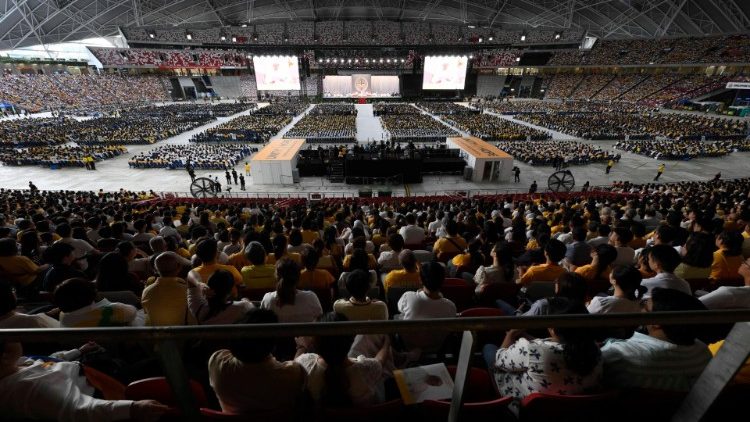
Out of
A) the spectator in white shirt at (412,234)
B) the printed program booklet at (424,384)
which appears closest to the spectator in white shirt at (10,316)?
the printed program booklet at (424,384)

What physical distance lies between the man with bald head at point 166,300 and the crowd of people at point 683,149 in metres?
33.2

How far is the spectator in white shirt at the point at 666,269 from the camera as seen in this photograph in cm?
366

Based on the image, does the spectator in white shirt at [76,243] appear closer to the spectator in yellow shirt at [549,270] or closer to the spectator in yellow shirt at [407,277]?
the spectator in yellow shirt at [407,277]

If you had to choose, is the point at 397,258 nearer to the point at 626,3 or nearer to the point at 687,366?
the point at 687,366

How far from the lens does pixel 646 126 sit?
3391 centimetres

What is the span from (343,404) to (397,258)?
3.54m

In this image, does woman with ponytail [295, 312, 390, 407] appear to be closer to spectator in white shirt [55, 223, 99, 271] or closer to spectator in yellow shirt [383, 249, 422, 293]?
spectator in yellow shirt [383, 249, 422, 293]

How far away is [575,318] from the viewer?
1.38 meters

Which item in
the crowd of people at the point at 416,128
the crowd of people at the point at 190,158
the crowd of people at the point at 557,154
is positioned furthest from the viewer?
the crowd of people at the point at 416,128

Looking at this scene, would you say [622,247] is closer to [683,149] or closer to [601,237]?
[601,237]

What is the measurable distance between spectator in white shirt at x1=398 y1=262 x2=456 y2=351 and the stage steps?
18314 millimetres

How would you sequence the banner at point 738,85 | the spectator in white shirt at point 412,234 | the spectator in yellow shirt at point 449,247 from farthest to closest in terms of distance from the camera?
the banner at point 738,85 → the spectator in white shirt at point 412,234 → the spectator in yellow shirt at point 449,247

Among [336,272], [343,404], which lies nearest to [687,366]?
[343,404]

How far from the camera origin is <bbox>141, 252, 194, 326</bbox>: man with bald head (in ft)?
10.5
